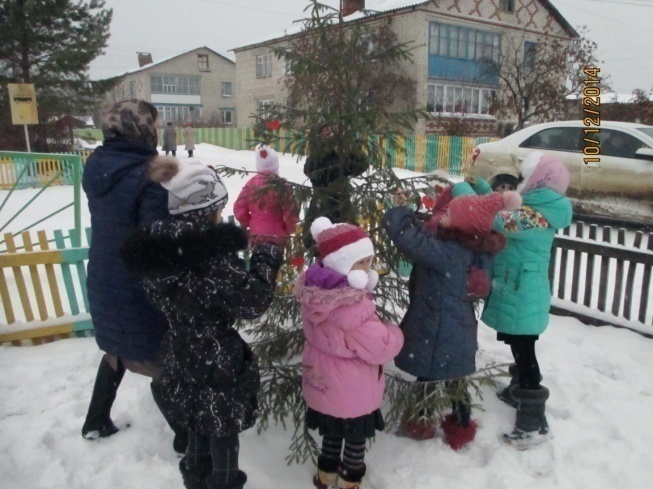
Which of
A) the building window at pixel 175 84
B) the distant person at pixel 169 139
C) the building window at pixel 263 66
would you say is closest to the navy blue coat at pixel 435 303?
the distant person at pixel 169 139

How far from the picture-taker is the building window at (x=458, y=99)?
27297 millimetres

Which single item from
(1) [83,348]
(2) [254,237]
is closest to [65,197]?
(1) [83,348]

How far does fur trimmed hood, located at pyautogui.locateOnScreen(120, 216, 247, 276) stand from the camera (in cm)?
197

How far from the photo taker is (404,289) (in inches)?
127

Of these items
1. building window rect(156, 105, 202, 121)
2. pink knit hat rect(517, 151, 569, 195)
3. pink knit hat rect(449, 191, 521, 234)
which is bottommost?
pink knit hat rect(449, 191, 521, 234)

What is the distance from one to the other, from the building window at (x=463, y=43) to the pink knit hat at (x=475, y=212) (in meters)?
25.7

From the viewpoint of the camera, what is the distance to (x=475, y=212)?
2436 mm

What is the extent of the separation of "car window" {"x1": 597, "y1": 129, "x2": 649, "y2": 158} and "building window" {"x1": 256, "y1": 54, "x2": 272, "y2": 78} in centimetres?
2692

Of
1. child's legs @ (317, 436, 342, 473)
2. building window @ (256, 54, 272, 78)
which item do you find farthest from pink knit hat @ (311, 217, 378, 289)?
building window @ (256, 54, 272, 78)

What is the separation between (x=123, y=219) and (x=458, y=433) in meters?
2.13

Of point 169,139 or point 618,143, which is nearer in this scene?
point 618,143

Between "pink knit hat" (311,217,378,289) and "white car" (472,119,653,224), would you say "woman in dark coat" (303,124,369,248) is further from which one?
"white car" (472,119,653,224)

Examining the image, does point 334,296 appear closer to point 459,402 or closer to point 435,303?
point 435,303

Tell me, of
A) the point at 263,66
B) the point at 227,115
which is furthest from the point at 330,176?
the point at 227,115
